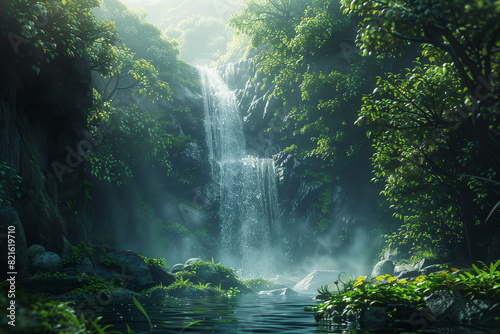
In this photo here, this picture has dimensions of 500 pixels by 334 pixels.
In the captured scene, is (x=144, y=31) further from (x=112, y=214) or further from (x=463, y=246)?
(x=463, y=246)

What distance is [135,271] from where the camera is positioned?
47.0 feet

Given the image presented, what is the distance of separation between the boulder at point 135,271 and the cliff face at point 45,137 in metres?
2.48

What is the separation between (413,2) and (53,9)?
31.3 feet

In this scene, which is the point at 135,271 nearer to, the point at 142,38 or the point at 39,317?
the point at 39,317

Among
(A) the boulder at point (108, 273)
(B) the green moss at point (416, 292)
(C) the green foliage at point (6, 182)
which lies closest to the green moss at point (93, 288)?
(A) the boulder at point (108, 273)

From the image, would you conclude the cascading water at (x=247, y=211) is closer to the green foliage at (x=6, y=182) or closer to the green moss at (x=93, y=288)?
the green moss at (x=93, y=288)

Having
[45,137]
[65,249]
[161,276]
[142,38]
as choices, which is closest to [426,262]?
[161,276]

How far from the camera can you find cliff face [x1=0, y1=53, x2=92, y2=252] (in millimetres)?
11141

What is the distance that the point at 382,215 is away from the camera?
2152 centimetres

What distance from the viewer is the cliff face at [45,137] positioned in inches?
439

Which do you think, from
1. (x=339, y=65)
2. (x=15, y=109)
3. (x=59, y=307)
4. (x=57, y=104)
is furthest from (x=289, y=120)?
(x=59, y=307)

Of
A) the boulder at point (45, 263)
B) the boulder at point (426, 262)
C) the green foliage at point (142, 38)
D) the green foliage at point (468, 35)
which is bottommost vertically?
the boulder at point (426, 262)

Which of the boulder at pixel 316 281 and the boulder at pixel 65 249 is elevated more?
the boulder at pixel 65 249

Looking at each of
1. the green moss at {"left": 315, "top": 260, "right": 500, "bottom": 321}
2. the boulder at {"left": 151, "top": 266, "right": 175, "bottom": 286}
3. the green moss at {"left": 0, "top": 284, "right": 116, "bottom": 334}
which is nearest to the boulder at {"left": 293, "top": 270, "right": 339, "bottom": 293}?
the boulder at {"left": 151, "top": 266, "right": 175, "bottom": 286}
